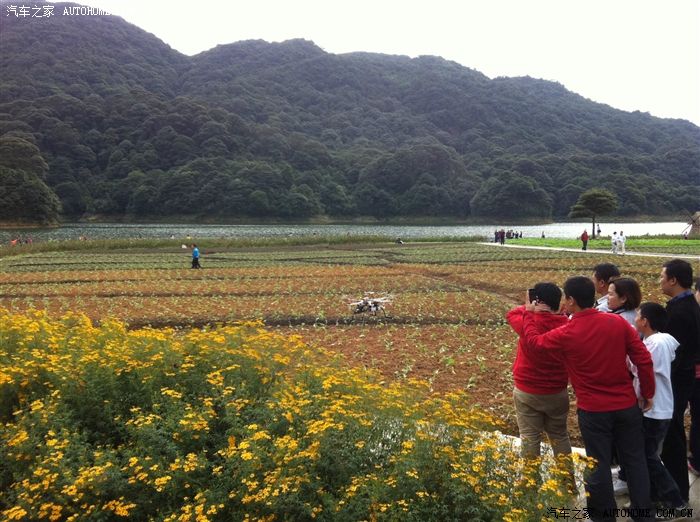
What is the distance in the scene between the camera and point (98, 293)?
18.5m

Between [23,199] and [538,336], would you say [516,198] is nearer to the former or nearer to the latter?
[23,199]

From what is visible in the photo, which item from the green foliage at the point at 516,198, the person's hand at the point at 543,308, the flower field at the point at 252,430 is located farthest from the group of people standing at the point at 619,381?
the green foliage at the point at 516,198

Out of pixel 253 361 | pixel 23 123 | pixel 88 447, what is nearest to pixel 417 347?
pixel 253 361

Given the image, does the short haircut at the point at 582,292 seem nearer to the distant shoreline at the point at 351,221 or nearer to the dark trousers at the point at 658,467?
the dark trousers at the point at 658,467

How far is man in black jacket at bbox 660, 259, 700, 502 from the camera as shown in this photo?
4.16 m

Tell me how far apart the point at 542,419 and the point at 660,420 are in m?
0.95

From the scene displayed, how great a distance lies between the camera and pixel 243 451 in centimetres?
405

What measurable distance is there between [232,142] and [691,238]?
340 feet

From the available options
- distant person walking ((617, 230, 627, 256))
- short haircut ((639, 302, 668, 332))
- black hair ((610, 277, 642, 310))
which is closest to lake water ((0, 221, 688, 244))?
distant person walking ((617, 230, 627, 256))

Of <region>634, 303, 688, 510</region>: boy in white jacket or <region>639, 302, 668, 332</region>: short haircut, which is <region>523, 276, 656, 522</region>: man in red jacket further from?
<region>639, 302, 668, 332</region>: short haircut

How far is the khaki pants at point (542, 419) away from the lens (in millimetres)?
4160

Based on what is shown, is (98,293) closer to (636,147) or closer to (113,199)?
(113,199)

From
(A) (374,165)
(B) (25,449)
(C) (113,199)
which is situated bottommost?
(B) (25,449)

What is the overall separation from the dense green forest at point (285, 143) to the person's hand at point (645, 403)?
91.7 m
